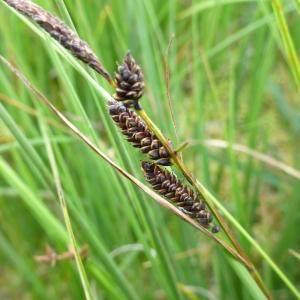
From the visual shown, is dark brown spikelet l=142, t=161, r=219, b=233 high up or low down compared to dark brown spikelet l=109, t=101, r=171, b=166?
down

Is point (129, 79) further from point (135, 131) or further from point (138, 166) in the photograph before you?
point (138, 166)

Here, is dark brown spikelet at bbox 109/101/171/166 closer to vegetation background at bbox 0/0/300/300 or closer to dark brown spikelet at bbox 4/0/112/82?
dark brown spikelet at bbox 4/0/112/82

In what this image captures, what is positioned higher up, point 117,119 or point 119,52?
point 119,52

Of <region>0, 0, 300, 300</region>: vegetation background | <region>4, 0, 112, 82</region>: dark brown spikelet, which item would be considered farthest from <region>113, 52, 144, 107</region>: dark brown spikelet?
<region>0, 0, 300, 300</region>: vegetation background

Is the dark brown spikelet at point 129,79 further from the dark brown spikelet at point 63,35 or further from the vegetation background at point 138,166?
the vegetation background at point 138,166

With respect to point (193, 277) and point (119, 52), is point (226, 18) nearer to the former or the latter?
point (119, 52)

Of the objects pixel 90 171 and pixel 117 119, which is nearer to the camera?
pixel 117 119

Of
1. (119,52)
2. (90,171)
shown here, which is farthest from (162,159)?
(119,52)
